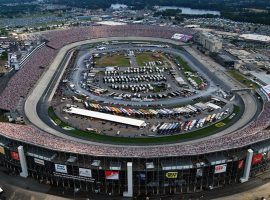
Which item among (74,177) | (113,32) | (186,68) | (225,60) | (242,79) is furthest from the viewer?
(113,32)

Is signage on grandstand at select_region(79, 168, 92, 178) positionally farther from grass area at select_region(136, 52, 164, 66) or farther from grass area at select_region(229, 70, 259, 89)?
grass area at select_region(136, 52, 164, 66)

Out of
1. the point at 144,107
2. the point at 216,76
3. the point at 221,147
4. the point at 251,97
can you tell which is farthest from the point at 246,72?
Answer: the point at 221,147

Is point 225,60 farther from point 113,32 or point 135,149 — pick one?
point 113,32

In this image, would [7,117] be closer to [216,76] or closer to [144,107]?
[144,107]

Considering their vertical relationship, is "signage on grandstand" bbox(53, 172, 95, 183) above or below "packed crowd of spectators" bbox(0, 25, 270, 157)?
below

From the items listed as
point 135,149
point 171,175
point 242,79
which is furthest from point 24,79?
point 242,79

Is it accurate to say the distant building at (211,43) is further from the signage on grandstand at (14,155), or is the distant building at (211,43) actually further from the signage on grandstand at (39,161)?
the signage on grandstand at (14,155)

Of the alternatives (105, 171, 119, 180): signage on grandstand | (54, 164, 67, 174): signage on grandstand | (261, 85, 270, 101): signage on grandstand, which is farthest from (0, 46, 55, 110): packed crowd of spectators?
(261, 85, 270, 101): signage on grandstand
